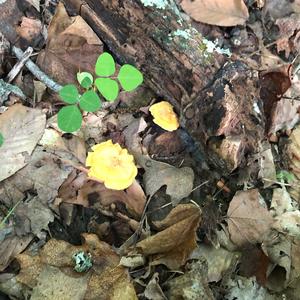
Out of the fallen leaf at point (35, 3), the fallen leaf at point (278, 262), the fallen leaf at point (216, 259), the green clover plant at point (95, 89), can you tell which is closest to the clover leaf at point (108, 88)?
the green clover plant at point (95, 89)

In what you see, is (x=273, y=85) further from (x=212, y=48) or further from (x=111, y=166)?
(x=111, y=166)

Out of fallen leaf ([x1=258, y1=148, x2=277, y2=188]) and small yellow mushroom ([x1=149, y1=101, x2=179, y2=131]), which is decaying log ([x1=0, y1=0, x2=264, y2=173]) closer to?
small yellow mushroom ([x1=149, y1=101, x2=179, y2=131])

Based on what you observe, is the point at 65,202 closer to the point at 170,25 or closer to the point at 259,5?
the point at 170,25

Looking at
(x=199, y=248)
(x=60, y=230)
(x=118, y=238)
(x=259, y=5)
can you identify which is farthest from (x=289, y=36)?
(x=60, y=230)

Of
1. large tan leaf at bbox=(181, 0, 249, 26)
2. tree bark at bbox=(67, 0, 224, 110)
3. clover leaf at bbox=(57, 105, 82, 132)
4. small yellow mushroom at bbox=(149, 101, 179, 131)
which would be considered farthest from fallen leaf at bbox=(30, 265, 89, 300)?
large tan leaf at bbox=(181, 0, 249, 26)

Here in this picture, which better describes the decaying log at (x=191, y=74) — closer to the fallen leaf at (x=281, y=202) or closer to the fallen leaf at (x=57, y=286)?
the fallen leaf at (x=281, y=202)
